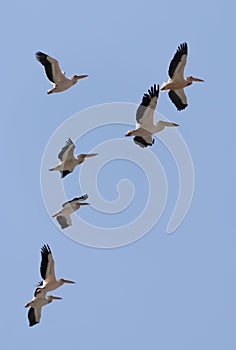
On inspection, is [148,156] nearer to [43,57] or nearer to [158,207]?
[158,207]

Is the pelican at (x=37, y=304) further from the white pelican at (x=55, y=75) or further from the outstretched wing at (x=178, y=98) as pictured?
the outstretched wing at (x=178, y=98)

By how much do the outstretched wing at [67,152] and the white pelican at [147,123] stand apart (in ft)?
4.24

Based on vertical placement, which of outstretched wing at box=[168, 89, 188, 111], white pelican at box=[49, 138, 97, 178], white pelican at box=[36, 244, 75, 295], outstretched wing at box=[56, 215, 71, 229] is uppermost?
outstretched wing at box=[168, 89, 188, 111]

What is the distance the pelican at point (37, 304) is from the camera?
36219mm

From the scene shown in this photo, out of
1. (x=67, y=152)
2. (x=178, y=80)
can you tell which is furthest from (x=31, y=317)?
(x=178, y=80)

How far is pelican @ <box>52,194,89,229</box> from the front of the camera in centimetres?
3669

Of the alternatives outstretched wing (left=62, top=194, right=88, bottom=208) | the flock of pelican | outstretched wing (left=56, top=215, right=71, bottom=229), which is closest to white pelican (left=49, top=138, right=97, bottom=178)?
the flock of pelican

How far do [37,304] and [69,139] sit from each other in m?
3.84

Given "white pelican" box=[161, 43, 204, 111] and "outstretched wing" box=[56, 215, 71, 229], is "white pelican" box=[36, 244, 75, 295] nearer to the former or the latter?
"outstretched wing" box=[56, 215, 71, 229]

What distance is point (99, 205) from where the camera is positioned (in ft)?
129

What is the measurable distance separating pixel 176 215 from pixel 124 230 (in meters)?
1.41

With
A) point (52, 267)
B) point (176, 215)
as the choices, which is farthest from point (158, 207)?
point (52, 267)

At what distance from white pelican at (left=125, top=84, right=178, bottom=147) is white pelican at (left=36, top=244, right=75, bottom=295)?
3.17m

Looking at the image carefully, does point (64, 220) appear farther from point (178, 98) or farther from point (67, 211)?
point (178, 98)
